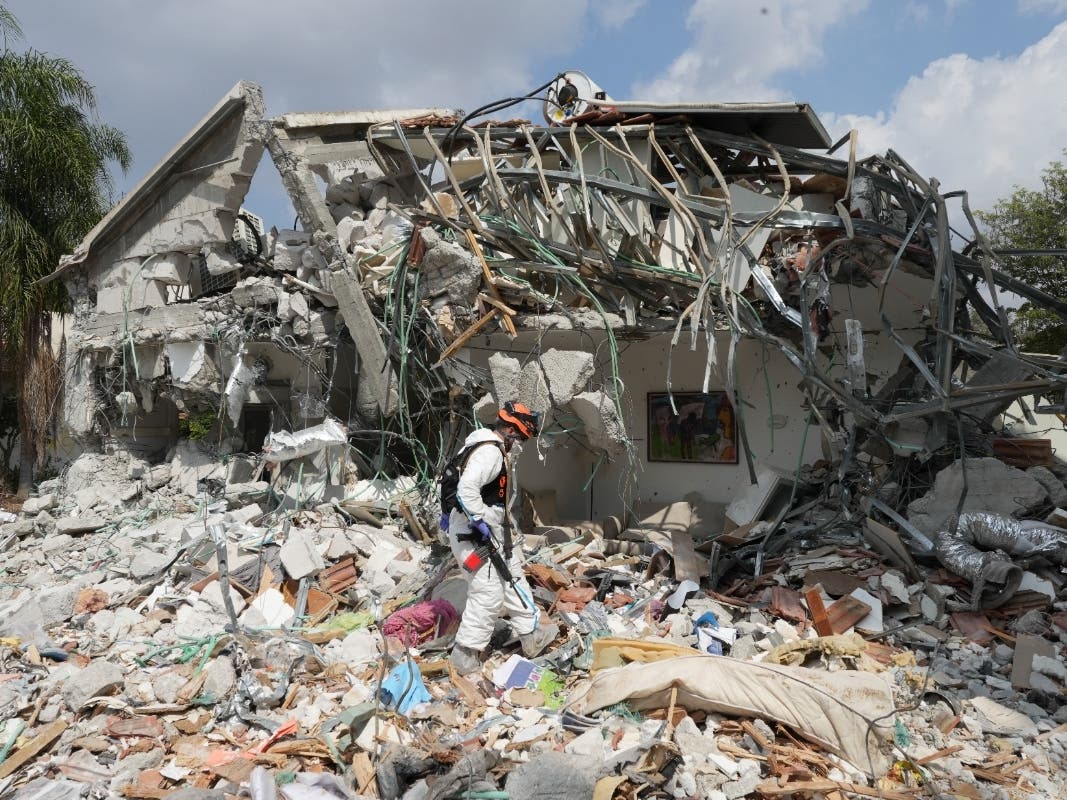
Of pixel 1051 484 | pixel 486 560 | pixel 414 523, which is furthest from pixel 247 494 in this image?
pixel 1051 484

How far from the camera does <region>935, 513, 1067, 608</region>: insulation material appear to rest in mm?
5422

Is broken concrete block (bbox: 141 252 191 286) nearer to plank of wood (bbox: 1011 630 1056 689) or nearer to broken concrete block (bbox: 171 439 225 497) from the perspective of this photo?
broken concrete block (bbox: 171 439 225 497)

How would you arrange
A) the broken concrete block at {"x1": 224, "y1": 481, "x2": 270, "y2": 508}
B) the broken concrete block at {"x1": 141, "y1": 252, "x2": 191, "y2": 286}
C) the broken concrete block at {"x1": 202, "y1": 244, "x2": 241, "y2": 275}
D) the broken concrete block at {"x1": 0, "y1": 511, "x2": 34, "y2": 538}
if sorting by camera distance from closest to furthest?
the broken concrete block at {"x1": 224, "y1": 481, "x2": 270, "y2": 508} → the broken concrete block at {"x1": 0, "y1": 511, "x2": 34, "y2": 538} → the broken concrete block at {"x1": 202, "y1": 244, "x2": 241, "y2": 275} → the broken concrete block at {"x1": 141, "y1": 252, "x2": 191, "y2": 286}

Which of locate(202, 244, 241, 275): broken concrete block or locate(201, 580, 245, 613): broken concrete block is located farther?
locate(202, 244, 241, 275): broken concrete block

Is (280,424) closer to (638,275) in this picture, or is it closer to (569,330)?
(569,330)

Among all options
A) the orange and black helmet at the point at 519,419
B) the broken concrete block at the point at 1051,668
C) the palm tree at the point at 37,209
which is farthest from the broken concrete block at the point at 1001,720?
the palm tree at the point at 37,209

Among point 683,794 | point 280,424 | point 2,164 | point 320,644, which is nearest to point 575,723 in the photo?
point 683,794

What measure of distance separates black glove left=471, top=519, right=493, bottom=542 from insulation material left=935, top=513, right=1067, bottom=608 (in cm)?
367

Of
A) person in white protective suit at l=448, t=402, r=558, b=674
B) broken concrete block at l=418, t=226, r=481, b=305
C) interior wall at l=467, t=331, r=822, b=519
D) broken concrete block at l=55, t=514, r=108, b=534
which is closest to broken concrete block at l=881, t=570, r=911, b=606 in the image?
interior wall at l=467, t=331, r=822, b=519

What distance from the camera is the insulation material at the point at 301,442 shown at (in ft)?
26.8

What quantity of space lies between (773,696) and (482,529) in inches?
81.6

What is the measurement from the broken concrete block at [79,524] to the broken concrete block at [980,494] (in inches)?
356

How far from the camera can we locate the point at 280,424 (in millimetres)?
10102

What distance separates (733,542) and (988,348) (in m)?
2.72
